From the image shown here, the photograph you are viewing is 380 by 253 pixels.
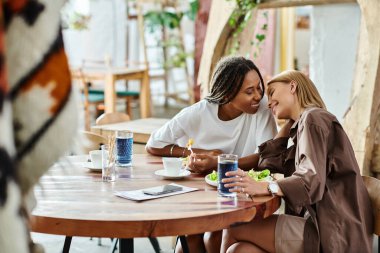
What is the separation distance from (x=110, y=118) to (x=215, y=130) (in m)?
1.54

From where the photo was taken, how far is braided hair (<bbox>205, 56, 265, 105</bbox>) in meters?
2.39

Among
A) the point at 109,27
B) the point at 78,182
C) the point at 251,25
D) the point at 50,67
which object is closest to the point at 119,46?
the point at 109,27

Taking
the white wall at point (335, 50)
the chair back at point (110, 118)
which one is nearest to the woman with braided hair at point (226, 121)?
the chair back at point (110, 118)

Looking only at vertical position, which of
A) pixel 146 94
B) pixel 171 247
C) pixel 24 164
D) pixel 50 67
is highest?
pixel 50 67

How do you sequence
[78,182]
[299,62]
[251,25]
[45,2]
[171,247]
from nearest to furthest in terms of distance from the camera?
[45,2]
[78,182]
[171,247]
[251,25]
[299,62]

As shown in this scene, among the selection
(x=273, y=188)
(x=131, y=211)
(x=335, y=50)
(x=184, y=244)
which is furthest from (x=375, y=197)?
(x=335, y=50)

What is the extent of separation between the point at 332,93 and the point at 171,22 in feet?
14.5

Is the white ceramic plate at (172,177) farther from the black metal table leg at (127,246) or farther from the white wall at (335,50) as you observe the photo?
the white wall at (335,50)

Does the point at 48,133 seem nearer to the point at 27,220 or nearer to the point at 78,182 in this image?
the point at 27,220

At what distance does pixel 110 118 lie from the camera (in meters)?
3.87

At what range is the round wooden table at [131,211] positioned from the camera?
4.86 feet

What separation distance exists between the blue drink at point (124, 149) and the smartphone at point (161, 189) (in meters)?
0.45

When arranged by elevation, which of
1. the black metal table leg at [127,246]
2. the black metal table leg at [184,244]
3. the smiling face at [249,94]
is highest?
the smiling face at [249,94]

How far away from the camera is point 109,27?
872 centimetres
